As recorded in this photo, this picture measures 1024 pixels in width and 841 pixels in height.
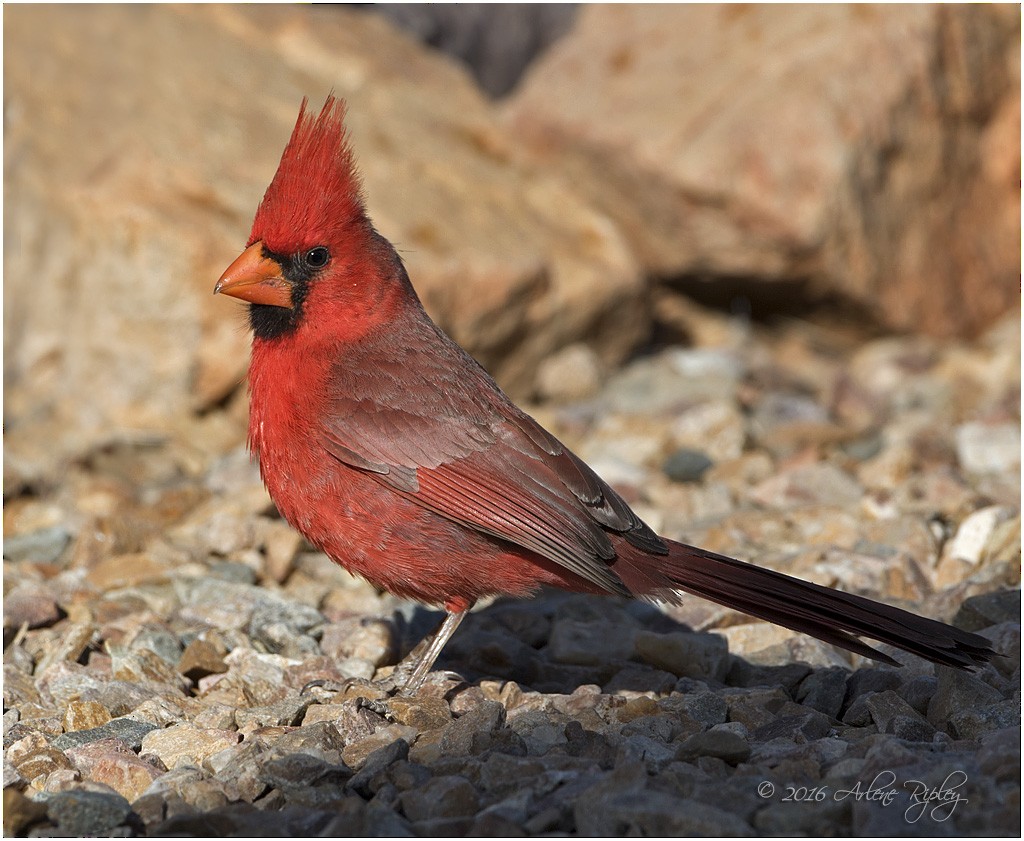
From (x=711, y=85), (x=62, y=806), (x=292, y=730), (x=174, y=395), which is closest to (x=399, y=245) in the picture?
(x=174, y=395)

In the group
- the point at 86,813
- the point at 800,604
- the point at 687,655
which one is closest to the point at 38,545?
the point at 86,813

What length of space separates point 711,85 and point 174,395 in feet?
11.3

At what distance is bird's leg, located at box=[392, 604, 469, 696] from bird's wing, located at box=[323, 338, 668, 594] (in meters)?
0.34

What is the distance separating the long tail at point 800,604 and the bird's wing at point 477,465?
7 centimetres

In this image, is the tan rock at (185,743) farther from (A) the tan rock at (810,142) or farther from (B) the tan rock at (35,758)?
(A) the tan rock at (810,142)

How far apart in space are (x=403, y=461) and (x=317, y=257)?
0.69m

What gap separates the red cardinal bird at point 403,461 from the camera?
3643 millimetres

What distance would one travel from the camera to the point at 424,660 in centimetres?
380

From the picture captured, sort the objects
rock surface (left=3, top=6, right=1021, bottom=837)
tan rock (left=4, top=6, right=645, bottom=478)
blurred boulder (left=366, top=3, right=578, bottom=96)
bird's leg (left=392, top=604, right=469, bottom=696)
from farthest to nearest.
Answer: blurred boulder (left=366, top=3, right=578, bottom=96) → tan rock (left=4, top=6, right=645, bottom=478) → bird's leg (left=392, top=604, right=469, bottom=696) → rock surface (left=3, top=6, right=1021, bottom=837)

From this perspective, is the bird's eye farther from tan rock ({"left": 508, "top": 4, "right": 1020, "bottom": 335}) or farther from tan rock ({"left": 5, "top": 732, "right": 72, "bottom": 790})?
tan rock ({"left": 508, "top": 4, "right": 1020, "bottom": 335})

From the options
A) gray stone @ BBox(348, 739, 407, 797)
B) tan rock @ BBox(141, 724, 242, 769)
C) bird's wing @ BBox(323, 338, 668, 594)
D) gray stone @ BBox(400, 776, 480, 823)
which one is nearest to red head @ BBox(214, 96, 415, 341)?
bird's wing @ BBox(323, 338, 668, 594)

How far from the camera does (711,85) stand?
291 inches

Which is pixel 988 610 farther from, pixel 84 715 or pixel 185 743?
pixel 84 715

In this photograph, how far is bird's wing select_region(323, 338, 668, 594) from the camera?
364cm
